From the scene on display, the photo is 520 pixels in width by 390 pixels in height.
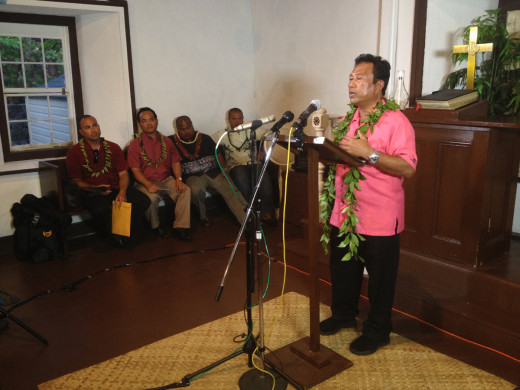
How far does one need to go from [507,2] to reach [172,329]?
3326 millimetres

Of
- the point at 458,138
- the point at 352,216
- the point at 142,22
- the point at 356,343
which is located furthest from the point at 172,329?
the point at 142,22

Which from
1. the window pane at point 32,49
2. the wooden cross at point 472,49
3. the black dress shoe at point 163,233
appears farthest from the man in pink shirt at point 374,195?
the window pane at point 32,49

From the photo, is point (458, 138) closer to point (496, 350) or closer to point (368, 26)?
point (496, 350)

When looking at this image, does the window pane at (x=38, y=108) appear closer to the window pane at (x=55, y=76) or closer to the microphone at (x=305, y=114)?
the window pane at (x=55, y=76)

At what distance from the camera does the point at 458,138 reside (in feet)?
10.2

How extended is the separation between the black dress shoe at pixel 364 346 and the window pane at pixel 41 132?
12.1ft

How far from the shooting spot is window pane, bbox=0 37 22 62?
454 cm

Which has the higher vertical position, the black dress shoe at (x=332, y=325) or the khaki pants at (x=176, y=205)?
the khaki pants at (x=176, y=205)

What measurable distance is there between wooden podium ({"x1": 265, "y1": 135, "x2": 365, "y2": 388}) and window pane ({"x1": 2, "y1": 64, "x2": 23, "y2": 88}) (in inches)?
136

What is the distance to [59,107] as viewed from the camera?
16.1ft

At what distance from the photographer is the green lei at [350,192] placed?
7.58 ft

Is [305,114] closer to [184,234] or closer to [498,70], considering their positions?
[498,70]

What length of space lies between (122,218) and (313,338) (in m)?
2.34

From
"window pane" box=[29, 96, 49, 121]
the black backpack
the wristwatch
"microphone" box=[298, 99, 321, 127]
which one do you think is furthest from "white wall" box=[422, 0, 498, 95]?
"window pane" box=[29, 96, 49, 121]
